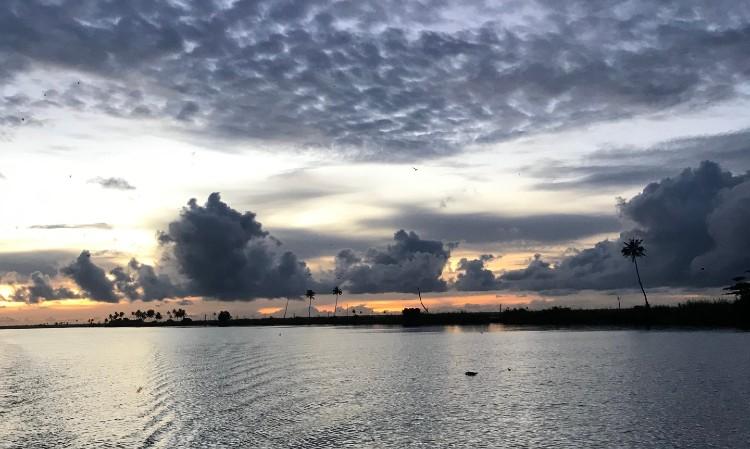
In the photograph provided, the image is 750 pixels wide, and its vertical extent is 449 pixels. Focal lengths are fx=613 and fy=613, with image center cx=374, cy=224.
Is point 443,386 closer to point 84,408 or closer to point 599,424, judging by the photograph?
point 599,424

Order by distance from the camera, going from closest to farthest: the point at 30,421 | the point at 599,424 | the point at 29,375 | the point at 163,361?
the point at 599,424, the point at 30,421, the point at 29,375, the point at 163,361

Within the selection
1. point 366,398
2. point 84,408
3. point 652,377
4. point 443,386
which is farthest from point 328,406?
point 652,377

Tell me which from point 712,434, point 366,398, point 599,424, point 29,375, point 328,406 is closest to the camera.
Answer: point 712,434

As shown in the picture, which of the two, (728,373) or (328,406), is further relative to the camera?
(728,373)

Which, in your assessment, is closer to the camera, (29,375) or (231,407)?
(231,407)

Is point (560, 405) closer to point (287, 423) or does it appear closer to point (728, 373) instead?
point (287, 423)

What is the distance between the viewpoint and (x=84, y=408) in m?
53.4

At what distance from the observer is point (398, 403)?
53.2 meters

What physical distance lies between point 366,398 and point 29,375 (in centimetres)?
5582

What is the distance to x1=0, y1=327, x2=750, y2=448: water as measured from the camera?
39.4 m

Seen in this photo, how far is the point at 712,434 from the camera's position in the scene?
125ft

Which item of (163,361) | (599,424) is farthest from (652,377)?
(163,361)

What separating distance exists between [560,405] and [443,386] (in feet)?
52.3

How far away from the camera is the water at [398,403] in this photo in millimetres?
39375
